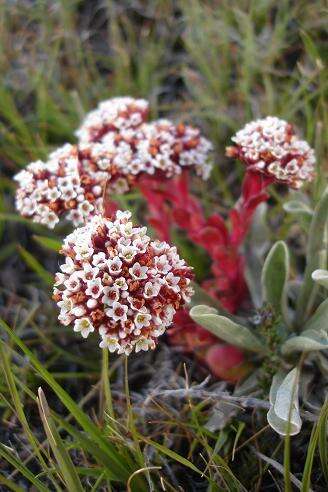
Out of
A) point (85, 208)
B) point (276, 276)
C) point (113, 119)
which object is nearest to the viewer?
point (85, 208)

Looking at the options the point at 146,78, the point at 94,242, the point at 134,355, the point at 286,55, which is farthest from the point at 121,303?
the point at 286,55

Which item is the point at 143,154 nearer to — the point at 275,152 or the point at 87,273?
the point at 275,152

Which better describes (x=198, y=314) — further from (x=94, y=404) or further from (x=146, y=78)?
(x=146, y=78)

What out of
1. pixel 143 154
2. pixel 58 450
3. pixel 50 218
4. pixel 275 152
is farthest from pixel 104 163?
pixel 58 450

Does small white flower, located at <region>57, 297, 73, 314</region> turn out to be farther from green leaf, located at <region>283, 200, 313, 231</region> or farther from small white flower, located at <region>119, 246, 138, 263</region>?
green leaf, located at <region>283, 200, 313, 231</region>

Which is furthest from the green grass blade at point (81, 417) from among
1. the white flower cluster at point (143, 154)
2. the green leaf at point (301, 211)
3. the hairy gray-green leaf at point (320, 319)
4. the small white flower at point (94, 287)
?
the green leaf at point (301, 211)

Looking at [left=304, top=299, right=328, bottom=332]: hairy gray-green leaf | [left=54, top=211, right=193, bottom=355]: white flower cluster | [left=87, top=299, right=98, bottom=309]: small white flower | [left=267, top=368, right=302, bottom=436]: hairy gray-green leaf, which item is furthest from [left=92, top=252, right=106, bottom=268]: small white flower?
[left=304, top=299, right=328, bottom=332]: hairy gray-green leaf

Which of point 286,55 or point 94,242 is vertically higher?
point 286,55
